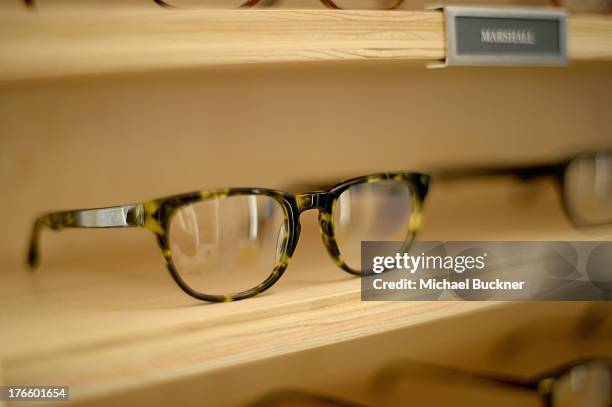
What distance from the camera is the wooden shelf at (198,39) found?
363mm

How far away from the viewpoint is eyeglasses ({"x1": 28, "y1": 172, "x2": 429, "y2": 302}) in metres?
0.47

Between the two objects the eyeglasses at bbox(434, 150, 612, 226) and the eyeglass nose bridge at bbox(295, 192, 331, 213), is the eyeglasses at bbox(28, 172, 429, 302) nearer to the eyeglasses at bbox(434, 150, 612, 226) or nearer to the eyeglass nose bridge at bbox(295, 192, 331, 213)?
the eyeglass nose bridge at bbox(295, 192, 331, 213)

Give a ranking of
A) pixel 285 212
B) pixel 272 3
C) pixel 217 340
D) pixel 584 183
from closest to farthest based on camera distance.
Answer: pixel 217 340 → pixel 285 212 → pixel 272 3 → pixel 584 183

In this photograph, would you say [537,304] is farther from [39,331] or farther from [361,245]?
[39,331]

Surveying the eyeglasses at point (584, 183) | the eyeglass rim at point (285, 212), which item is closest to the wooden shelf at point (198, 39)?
the eyeglass rim at point (285, 212)

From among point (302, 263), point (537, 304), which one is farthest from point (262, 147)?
point (537, 304)

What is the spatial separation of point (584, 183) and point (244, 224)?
49 centimetres

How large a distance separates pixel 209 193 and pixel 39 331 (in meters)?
0.17

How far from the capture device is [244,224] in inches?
20.7

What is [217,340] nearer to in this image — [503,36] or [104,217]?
[104,217]

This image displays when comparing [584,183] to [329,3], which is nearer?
[329,3]

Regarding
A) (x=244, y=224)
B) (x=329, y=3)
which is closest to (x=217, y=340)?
(x=244, y=224)

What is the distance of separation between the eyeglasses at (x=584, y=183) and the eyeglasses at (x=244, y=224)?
0.25 m

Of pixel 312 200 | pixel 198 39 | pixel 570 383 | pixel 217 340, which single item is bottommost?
pixel 570 383
